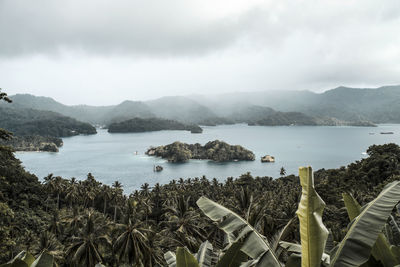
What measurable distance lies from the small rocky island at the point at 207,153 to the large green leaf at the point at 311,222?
13518 centimetres

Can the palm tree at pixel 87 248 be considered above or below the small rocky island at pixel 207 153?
above

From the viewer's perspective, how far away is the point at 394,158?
2004 inches

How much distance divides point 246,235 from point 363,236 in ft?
6.19

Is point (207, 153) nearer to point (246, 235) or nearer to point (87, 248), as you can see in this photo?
point (87, 248)

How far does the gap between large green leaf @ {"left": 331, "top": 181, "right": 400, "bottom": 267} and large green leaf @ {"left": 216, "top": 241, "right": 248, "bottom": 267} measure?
1.37 meters

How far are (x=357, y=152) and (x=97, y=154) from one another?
136776 millimetres

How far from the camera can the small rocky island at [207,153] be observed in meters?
139

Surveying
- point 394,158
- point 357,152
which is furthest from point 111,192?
point 357,152

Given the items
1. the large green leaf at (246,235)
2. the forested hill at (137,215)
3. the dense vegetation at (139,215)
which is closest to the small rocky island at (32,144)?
the dense vegetation at (139,215)

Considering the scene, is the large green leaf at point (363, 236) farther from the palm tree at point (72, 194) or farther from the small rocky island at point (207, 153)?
the small rocky island at point (207, 153)

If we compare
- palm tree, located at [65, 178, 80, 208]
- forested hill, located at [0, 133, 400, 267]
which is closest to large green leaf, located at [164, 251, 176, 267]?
forested hill, located at [0, 133, 400, 267]

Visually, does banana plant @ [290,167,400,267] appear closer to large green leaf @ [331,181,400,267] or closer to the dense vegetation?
large green leaf @ [331,181,400,267]

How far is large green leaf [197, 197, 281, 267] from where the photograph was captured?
4.41m

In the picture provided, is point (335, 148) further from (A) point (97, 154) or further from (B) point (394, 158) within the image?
(A) point (97, 154)
